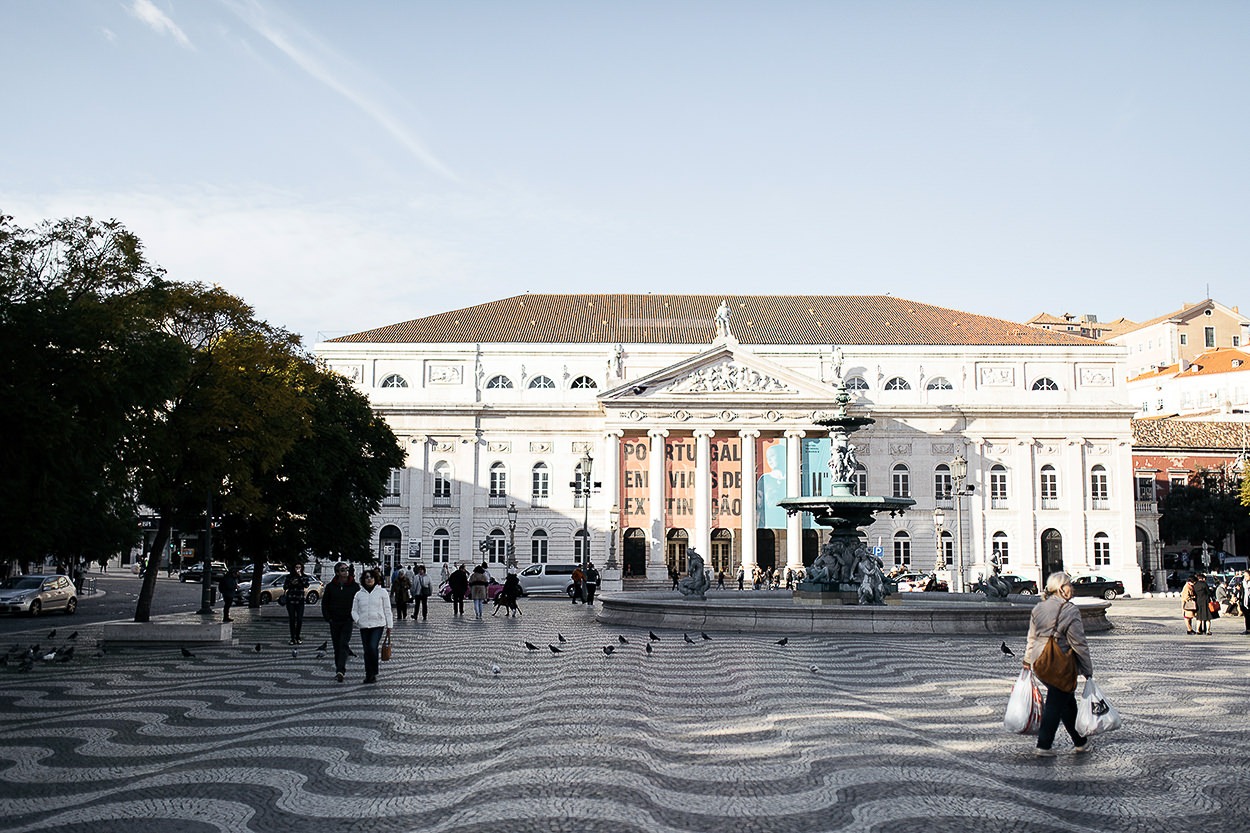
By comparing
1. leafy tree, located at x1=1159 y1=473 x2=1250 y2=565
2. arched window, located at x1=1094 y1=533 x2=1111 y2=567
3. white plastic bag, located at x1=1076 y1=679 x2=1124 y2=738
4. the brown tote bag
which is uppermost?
leafy tree, located at x1=1159 y1=473 x2=1250 y2=565

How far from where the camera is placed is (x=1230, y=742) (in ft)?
34.6

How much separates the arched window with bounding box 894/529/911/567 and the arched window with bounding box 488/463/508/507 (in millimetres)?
22191

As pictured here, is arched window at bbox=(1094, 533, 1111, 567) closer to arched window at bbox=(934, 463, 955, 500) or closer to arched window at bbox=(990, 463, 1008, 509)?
arched window at bbox=(990, 463, 1008, 509)

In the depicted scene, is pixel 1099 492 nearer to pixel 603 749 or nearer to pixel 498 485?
pixel 498 485

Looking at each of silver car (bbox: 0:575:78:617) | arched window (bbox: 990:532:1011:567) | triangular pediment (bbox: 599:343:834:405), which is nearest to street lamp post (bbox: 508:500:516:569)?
triangular pediment (bbox: 599:343:834:405)

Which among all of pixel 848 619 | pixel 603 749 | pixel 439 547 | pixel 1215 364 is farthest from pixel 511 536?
pixel 1215 364

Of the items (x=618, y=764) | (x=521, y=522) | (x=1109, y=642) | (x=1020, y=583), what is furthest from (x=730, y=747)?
(x=521, y=522)

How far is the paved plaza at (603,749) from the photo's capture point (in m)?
7.58

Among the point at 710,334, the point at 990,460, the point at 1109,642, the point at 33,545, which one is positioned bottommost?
the point at 1109,642

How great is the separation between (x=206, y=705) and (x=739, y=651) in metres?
9.46

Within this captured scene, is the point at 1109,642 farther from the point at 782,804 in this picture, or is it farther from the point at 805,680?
the point at 782,804

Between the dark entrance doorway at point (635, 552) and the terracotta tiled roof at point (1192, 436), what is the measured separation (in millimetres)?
30714

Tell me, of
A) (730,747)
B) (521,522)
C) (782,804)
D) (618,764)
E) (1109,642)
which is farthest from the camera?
(521,522)

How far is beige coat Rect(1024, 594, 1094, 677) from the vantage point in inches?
366
